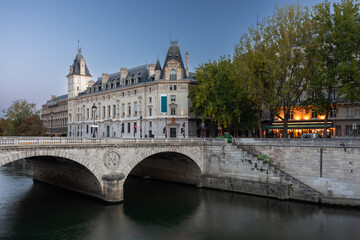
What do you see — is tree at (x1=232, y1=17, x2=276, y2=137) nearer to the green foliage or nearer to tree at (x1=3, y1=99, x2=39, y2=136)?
the green foliage

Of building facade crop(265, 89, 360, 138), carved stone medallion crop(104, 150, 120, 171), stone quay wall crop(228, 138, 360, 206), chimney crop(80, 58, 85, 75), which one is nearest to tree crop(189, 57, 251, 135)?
building facade crop(265, 89, 360, 138)

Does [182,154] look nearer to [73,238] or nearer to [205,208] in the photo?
[205,208]

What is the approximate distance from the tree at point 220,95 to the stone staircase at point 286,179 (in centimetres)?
1334

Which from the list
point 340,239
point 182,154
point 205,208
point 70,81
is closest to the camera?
point 340,239

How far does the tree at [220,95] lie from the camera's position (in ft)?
182

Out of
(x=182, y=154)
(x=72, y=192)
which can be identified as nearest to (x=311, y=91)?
(x=182, y=154)

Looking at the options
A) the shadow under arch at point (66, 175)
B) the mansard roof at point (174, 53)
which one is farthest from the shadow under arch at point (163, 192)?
the mansard roof at point (174, 53)

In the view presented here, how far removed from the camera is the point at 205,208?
3553cm

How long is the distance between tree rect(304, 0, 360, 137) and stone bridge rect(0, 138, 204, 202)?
17.0 meters

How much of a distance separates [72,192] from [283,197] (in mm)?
25141

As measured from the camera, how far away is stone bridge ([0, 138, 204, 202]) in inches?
1209

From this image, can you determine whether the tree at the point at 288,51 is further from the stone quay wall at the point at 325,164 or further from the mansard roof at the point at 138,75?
the mansard roof at the point at 138,75

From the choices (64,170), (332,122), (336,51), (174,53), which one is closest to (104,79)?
(174,53)

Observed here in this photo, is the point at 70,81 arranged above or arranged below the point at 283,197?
above
